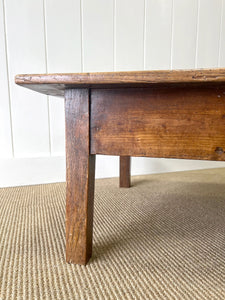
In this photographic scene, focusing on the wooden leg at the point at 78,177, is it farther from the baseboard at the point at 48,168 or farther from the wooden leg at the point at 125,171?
the baseboard at the point at 48,168

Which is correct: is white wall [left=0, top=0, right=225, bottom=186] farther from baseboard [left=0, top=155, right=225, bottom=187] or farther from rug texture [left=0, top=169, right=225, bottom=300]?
rug texture [left=0, top=169, right=225, bottom=300]

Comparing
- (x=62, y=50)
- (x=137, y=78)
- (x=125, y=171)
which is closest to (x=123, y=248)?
(x=137, y=78)

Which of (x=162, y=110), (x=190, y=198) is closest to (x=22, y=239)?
(x=162, y=110)

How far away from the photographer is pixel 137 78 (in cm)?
48

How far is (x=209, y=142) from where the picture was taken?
0.53m

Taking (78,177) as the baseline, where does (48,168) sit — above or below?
below

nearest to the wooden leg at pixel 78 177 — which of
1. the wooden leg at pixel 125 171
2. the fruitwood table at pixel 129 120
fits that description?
the fruitwood table at pixel 129 120

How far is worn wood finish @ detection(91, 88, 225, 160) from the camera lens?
52 centimetres

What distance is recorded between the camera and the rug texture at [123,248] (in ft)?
1.79

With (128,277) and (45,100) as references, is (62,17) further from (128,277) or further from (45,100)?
(128,277)

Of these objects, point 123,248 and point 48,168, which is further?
point 48,168

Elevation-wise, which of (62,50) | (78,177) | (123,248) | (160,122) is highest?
(62,50)

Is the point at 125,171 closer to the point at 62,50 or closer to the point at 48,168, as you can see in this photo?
the point at 48,168

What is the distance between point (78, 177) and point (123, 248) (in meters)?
0.26
